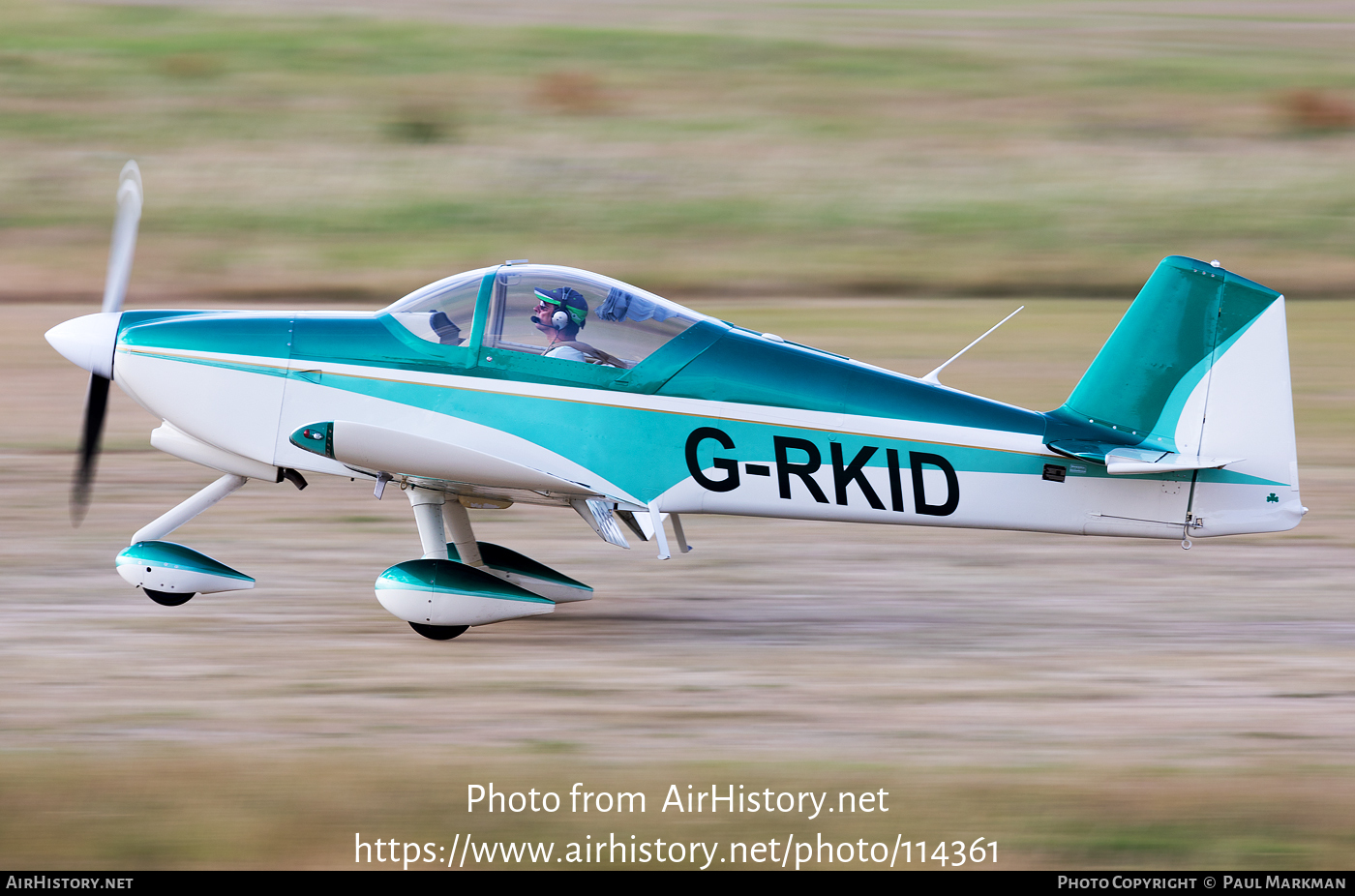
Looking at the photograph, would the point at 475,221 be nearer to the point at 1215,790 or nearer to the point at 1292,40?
the point at 1215,790

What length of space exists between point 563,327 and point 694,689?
2.02m

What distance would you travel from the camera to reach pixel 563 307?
7.56 meters

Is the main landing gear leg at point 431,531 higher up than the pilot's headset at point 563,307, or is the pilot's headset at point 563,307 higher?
the pilot's headset at point 563,307

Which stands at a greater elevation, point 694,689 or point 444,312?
point 444,312

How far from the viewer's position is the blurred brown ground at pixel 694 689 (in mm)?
5559

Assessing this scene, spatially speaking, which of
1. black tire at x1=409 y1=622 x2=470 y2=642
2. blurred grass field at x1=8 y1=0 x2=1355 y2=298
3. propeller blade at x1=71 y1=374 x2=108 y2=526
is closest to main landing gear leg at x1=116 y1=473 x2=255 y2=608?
propeller blade at x1=71 y1=374 x2=108 y2=526

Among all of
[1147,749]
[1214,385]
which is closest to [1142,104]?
[1214,385]

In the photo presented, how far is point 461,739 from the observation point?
249 inches

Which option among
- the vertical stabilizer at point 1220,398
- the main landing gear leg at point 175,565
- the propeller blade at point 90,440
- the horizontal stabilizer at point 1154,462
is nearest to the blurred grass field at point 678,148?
the propeller blade at point 90,440

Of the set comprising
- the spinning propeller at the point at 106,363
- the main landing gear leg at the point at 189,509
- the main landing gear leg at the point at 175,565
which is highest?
the spinning propeller at the point at 106,363

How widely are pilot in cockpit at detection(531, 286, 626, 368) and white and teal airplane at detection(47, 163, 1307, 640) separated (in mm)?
12

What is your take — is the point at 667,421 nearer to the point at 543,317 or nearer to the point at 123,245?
the point at 543,317

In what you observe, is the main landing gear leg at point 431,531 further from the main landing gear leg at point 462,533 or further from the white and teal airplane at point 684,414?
the main landing gear leg at point 462,533

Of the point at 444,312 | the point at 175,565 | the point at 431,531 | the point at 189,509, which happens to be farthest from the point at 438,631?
the point at 444,312
